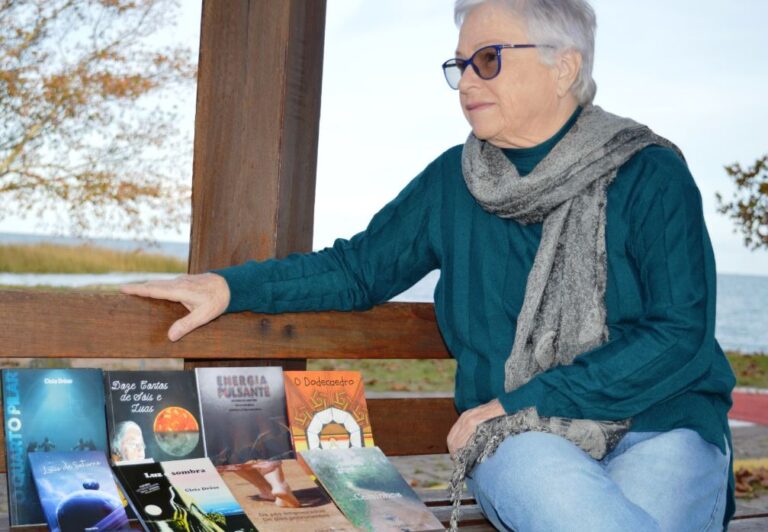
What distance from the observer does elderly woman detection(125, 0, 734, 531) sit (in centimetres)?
208

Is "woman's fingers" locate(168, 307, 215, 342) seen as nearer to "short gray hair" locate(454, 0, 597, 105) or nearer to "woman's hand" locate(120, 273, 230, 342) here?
"woman's hand" locate(120, 273, 230, 342)

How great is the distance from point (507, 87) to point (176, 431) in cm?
116

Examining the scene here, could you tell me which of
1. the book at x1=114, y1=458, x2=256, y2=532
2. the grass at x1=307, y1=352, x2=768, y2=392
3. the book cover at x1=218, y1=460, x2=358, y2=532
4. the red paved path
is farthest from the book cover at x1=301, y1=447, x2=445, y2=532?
the grass at x1=307, y1=352, x2=768, y2=392

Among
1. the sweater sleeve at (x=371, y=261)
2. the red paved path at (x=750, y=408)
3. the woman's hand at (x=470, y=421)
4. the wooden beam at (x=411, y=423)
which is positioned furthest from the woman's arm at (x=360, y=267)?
the red paved path at (x=750, y=408)

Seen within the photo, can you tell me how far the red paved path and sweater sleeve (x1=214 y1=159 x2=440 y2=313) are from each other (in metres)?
9.28

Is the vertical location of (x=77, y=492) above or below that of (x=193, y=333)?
below

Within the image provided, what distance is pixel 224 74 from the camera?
Result: 105 inches

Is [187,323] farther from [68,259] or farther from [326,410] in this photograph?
[68,259]

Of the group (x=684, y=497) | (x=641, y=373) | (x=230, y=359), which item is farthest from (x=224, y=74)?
(x=684, y=497)

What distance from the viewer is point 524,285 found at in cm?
238

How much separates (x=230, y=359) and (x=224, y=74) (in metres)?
0.80

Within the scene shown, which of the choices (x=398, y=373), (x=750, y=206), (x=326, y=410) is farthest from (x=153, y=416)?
(x=398, y=373)

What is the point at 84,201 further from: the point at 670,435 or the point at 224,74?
the point at 670,435

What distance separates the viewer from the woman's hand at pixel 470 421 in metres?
2.14
